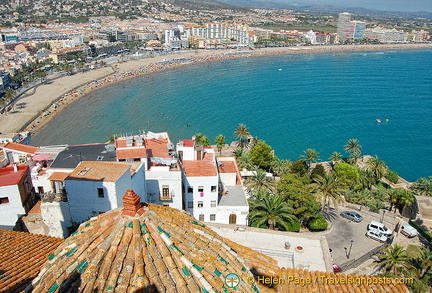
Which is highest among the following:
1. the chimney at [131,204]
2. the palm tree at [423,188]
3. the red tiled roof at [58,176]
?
the chimney at [131,204]

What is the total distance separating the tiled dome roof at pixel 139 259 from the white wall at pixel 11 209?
42.1 feet

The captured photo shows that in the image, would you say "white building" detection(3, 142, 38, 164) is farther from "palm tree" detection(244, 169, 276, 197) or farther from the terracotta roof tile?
"palm tree" detection(244, 169, 276, 197)

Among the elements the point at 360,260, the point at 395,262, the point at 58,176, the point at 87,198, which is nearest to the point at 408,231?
the point at 395,262

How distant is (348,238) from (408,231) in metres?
7.52

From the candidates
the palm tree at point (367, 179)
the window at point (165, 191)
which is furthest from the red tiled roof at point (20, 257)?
the palm tree at point (367, 179)

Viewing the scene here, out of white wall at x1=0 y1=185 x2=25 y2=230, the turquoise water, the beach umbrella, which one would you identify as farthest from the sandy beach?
white wall at x1=0 y1=185 x2=25 y2=230

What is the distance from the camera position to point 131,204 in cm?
652

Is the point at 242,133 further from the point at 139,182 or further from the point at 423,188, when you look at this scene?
the point at 139,182

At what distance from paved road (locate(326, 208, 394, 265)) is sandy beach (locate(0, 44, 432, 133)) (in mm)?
57080

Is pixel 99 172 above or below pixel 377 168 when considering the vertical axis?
above

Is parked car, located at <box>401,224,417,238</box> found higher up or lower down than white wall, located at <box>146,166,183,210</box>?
lower down

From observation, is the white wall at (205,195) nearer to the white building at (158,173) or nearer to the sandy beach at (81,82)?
the white building at (158,173)

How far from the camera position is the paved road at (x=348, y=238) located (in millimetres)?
22688

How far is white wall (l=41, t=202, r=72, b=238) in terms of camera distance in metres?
17.5
